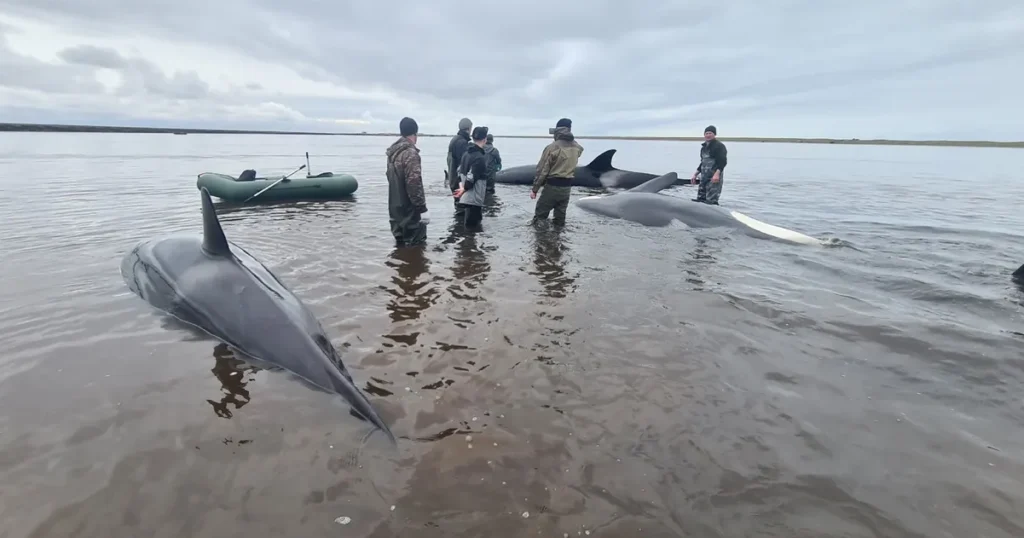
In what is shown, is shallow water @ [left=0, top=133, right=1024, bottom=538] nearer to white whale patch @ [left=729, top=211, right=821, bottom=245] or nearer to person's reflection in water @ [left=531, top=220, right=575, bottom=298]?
person's reflection in water @ [left=531, top=220, right=575, bottom=298]

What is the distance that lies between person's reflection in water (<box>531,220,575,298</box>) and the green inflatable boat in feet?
27.3

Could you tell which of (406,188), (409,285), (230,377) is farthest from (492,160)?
(230,377)

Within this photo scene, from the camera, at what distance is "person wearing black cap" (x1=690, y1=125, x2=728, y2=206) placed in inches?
570

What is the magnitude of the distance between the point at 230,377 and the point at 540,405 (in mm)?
3199

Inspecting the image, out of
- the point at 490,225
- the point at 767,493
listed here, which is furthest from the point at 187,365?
the point at 490,225

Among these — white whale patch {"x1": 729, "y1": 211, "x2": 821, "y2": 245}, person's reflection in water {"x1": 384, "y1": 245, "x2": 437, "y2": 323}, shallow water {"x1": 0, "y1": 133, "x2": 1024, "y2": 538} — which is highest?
white whale patch {"x1": 729, "y1": 211, "x2": 821, "y2": 245}

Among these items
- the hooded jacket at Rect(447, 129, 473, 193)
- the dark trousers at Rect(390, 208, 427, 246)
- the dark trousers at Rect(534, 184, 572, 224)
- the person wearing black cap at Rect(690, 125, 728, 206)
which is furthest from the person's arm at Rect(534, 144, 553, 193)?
the person wearing black cap at Rect(690, 125, 728, 206)

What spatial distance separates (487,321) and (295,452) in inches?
121

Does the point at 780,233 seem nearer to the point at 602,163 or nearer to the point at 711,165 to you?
the point at 711,165

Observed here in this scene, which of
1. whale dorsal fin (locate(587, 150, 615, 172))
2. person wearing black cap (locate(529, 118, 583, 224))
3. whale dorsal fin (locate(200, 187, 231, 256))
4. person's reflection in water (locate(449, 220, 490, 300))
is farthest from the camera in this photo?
whale dorsal fin (locate(587, 150, 615, 172))

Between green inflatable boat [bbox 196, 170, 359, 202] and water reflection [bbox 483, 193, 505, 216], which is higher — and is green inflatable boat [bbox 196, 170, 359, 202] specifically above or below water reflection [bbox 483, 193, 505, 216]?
above

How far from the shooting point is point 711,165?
1474cm

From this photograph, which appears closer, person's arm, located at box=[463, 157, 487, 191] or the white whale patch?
A: person's arm, located at box=[463, 157, 487, 191]

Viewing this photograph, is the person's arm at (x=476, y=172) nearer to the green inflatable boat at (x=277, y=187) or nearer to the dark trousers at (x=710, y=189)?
the dark trousers at (x=710, y=189)
